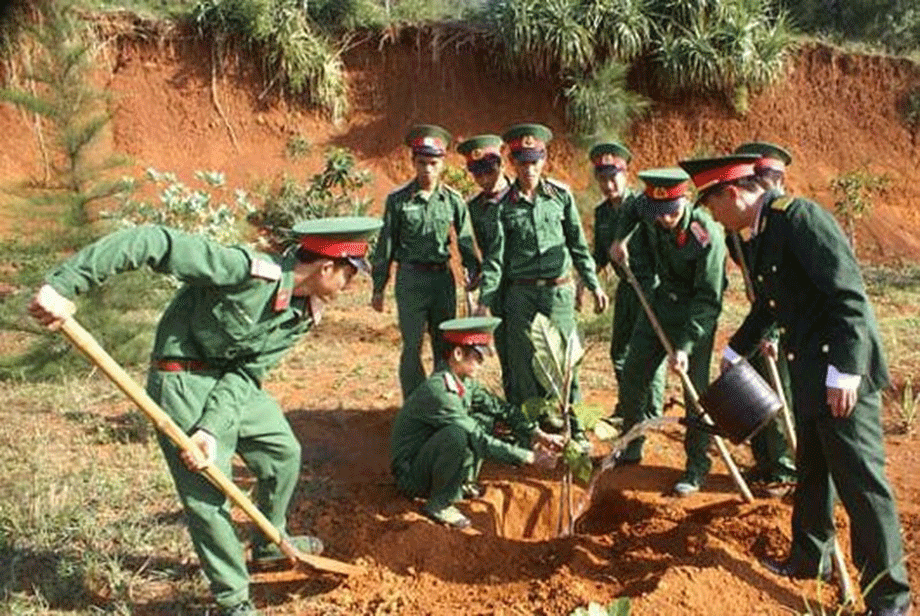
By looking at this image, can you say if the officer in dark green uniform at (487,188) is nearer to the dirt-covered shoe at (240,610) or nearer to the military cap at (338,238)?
the military cap at (338,238)

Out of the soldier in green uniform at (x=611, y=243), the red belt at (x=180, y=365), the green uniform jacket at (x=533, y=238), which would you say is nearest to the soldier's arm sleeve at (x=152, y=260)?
the red belt at (x=180, y=365)

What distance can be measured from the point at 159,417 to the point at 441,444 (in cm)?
169

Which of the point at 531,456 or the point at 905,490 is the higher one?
the point at 531,456

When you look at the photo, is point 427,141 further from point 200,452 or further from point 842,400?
point 842,400

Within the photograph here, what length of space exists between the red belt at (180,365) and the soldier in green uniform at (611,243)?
113 inches

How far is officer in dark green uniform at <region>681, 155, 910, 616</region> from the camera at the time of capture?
10.9 feet

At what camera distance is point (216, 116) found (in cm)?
1677

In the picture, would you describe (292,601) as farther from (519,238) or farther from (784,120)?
(784,120)

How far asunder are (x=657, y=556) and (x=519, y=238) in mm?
2233

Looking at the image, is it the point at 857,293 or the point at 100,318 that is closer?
the point at 857,293

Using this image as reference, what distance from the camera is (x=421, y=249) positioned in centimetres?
570

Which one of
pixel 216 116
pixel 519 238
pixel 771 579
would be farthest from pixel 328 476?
pixel 216 116

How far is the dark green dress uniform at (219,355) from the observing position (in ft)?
10.8

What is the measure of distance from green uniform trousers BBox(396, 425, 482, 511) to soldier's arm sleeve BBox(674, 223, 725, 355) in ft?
4.32
